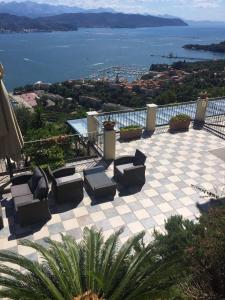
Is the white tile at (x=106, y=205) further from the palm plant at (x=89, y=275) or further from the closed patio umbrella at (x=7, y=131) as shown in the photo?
the palm plant at (x=89, y=275)

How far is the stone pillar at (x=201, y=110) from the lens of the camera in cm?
1355

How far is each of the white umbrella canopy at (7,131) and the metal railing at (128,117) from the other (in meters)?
6.04

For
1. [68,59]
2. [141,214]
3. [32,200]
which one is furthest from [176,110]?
[68,59]

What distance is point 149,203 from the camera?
8.12 metres

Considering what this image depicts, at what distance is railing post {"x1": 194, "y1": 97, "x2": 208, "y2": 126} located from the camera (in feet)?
44.4

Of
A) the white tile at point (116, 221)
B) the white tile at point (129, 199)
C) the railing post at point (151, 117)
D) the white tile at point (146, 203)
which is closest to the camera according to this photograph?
the white tile at point (116, 221)

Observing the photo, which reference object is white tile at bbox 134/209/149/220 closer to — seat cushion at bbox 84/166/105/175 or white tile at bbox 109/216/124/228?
white tile at bbox 109/216/124/228

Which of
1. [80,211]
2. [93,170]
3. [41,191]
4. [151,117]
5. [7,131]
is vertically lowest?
[80,211]

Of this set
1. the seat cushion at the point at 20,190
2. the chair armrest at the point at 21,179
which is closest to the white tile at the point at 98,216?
the seat cushion at the point at 20,190

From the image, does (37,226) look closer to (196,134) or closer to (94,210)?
(94,210)

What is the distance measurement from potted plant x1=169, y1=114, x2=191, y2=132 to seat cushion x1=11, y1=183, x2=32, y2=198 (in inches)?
288

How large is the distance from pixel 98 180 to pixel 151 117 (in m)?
5.32

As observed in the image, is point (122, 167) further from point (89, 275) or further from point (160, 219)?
point (89, 275)

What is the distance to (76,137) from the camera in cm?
1080
